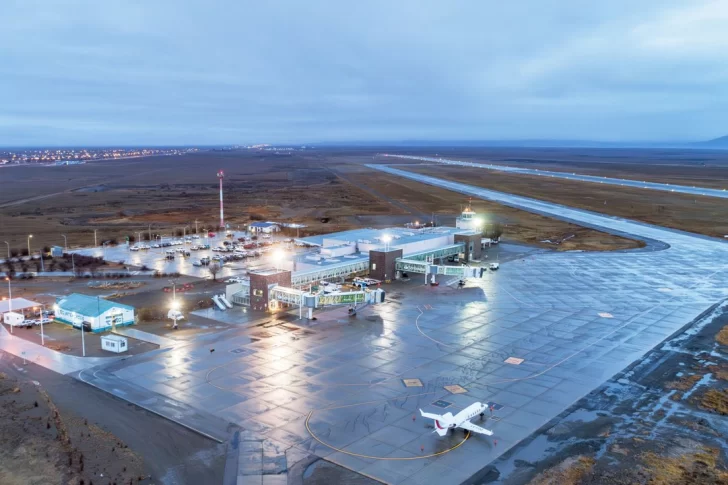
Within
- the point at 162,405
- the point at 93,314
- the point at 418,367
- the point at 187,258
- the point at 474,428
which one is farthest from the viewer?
the point at 187,258

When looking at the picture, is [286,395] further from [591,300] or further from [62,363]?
[591,300]

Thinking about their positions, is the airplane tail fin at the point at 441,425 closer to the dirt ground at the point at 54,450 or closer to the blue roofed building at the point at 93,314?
the dirt ground at the point at 54,450

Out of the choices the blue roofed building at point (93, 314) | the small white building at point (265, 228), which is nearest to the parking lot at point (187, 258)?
the small white building at point (265, 228)

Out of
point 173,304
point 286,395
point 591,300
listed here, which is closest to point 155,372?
point 286,395

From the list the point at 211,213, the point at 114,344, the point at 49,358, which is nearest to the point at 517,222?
the point at 211,213

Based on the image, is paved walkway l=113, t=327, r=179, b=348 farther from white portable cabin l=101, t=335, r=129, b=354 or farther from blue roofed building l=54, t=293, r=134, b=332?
white portable cabin l=101, t=335, r=129, b=354

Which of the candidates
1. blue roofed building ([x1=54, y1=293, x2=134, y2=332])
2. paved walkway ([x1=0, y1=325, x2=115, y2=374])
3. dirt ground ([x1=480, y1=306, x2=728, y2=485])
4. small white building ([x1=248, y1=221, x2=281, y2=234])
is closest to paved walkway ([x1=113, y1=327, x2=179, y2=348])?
blue roofed building ([x1=54, y1=293, x2=134, y2=332])

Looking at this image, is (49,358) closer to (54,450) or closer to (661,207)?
(54,450)
